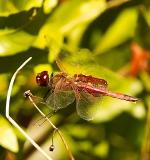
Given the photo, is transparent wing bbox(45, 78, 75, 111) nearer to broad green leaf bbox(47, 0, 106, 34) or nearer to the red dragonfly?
the red dragonfly

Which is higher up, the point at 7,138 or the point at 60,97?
the point at 60,97

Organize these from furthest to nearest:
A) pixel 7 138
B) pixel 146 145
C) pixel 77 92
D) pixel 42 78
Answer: pixel 146 145 < pixel 77 92 < pixel 42 78 < pixel 7 138

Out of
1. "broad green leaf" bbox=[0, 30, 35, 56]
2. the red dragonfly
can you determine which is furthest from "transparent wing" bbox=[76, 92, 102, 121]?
"broad green leaf" bbox=[0, 30, 35, 56]

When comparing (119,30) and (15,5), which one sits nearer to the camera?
(15,5)

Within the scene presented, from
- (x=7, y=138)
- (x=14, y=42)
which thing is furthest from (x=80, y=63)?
(x=7, y=138)

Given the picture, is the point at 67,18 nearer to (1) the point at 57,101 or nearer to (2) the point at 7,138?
(1) the point at 57,101

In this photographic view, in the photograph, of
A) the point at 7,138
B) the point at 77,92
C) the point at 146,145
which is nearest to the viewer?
the point at 7,138

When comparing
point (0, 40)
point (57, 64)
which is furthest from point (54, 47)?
point (0, 40)
